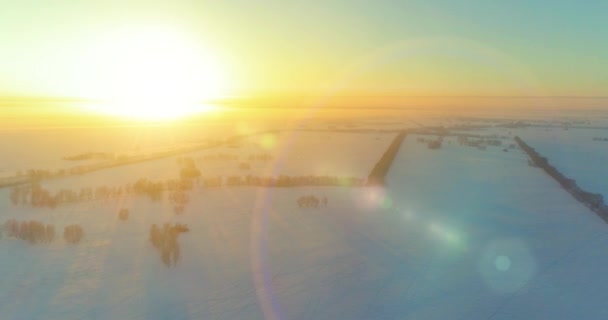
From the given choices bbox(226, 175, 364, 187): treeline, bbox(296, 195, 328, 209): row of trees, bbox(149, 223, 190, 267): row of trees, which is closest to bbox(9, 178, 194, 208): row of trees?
bbox(226, 175, 364, 187): treeline

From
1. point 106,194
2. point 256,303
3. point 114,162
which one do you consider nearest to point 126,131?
point 114,162

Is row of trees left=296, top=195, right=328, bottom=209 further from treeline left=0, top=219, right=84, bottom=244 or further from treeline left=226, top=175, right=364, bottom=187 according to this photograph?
treeline left=0, top=219, right=84, bottom=244

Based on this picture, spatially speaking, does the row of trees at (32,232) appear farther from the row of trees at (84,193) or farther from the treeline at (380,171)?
the treeline at (380,171)

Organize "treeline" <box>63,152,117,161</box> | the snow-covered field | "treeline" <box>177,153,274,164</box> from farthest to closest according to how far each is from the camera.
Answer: "treeline" <box>177,153,274,164</box> → "treeline" <box>63,152,117,161</box> → the snow-covered field

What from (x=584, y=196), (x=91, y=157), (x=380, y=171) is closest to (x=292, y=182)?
(x=380, y=171)

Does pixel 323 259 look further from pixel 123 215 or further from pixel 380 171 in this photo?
pixel 380 171

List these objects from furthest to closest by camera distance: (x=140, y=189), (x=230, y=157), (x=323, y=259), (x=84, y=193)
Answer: (x=230, y=157) → (x=140, y=189) → (x=84, y=193) → (x=323, y=259)

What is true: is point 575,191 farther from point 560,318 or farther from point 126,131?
point 126,131
